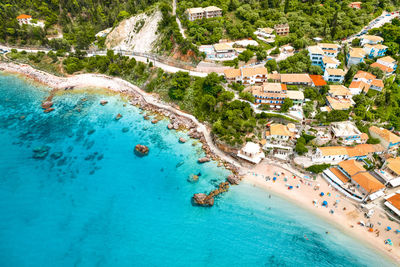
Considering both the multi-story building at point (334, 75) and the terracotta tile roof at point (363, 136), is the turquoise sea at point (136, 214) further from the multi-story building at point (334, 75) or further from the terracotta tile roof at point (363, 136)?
the multi-story building at point (334, 75)

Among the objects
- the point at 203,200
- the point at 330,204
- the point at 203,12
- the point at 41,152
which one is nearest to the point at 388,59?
the point at 330,204

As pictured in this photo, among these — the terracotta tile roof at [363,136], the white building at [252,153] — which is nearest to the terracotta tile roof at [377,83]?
the terracotta tile roof at [363,136]

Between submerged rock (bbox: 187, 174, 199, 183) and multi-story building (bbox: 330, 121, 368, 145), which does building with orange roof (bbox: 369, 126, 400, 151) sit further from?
submerged rock (bbox: 187, 174, 199, 183)

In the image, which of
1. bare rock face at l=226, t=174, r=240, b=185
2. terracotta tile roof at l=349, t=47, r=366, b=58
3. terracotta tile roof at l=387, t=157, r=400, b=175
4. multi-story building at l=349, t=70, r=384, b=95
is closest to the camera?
terracotta tile roof at l=387, t=157, r=400, b=175

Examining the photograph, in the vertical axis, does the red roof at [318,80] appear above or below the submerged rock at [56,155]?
above

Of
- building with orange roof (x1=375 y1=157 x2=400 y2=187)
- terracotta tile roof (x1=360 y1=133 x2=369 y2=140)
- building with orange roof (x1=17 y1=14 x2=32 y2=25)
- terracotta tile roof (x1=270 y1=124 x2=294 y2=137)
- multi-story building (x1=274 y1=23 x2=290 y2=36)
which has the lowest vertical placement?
building with orange roof (x1=375 y1=157 x2=400 y2=187)

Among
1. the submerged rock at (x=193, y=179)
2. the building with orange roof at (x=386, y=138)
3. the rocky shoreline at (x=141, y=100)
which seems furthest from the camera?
the rocky shoreline at (x=141, y=100)

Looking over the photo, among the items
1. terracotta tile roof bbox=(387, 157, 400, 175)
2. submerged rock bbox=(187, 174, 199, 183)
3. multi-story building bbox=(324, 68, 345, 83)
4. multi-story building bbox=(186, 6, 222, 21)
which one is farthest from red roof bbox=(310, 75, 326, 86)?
multi-story building bbox=(186, 6, 222, 21)
